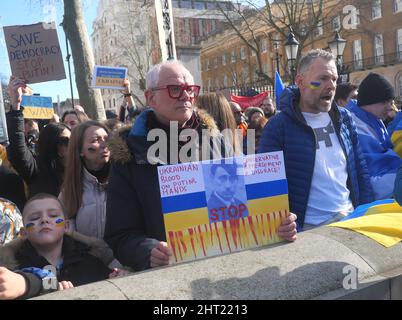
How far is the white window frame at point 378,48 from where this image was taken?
4275cm

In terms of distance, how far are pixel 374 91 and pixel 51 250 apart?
→ 2.76m

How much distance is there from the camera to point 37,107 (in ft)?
18.6

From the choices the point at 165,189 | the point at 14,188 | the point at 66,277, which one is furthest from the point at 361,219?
the point at 14,188

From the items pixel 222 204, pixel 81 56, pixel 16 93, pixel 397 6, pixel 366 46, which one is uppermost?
pixel 397 6

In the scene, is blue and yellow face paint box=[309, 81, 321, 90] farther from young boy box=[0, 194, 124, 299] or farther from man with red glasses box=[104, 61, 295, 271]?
young boy box=[0, 194, 124, 299]

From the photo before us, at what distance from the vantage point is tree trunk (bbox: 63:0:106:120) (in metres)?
9.19

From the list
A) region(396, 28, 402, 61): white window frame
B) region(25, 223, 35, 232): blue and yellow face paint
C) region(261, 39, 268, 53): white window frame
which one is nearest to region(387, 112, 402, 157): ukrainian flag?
region(25, 223, 35, 232): blue and yellow face paint

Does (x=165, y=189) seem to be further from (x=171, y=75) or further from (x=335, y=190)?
(x=335, y=190)

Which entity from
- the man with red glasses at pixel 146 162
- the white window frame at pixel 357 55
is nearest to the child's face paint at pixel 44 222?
the man with red glasses at pixel 146 162

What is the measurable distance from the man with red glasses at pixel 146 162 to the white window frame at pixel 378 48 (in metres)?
44.7

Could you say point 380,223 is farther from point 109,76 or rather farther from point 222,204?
point 109,76

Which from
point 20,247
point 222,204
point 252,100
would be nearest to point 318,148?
point 222,204
